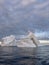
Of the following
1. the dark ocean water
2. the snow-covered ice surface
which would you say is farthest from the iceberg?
the dark ocean water

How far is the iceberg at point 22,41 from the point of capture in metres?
88.6

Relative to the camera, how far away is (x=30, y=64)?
805 inches

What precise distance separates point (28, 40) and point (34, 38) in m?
3.66

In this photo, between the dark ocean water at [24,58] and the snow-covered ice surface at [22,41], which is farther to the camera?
the snow-covered ice surface at [22,41]

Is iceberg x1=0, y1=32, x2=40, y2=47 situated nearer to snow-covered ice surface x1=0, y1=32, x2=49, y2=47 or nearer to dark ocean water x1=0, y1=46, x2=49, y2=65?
snow-covered ice surface x1=0, y1=32, x2=49, y2=47

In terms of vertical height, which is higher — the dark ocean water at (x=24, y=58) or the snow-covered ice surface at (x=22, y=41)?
the snow-covered ice surface at (x=22, y=41)

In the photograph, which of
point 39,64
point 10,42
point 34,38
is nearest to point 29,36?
point 34,38

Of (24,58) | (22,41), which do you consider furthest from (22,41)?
(24,58)

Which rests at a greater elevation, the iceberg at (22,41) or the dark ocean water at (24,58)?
the iceberg at (22,41)

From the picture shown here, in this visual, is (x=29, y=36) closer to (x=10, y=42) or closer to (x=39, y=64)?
(x=10, y=42)

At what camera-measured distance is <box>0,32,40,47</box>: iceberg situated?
291 feet

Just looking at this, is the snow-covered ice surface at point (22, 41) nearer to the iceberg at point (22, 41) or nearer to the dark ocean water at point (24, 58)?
the iceberg at point (22, 41)

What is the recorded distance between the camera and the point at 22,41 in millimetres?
90812

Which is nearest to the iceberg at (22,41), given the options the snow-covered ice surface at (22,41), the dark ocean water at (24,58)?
the snow-covered ice surface at (22,41)
